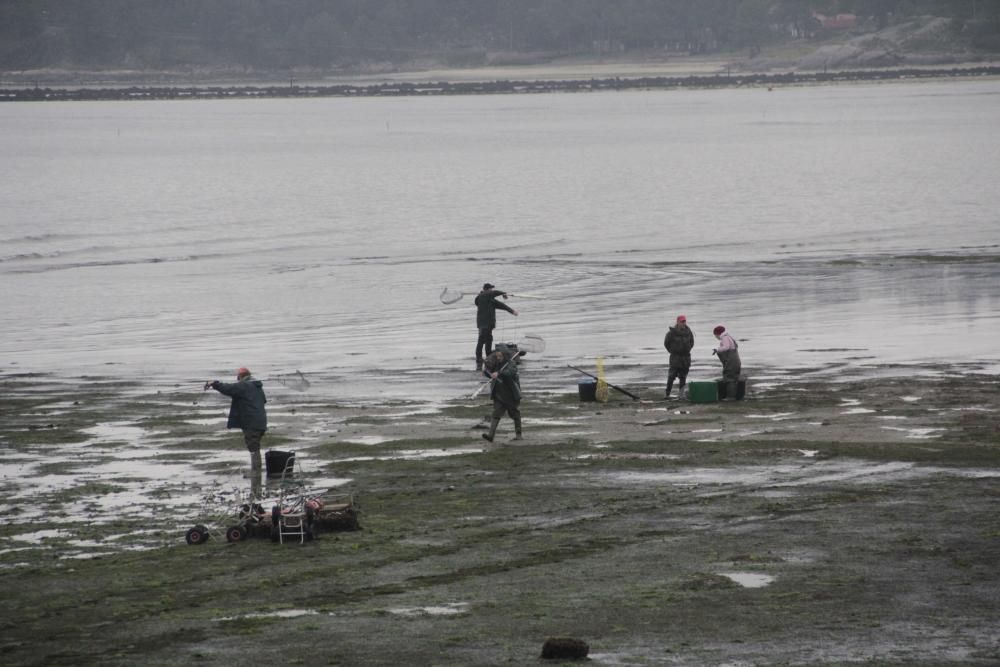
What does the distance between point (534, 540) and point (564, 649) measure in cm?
462

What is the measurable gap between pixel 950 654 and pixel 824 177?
348 feet

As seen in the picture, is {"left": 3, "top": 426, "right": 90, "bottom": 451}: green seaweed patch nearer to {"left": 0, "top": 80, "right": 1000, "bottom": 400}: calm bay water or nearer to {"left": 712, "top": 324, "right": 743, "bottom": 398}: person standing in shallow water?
{"left": 0, "top": 80, "right": 1000, "bottom": 400}: calm bay water

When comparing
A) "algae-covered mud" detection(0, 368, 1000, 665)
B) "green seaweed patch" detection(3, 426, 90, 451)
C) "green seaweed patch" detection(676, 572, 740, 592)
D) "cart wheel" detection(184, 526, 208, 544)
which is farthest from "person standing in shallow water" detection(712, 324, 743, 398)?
"cart wheel" detection(184, 526, 208, 544)

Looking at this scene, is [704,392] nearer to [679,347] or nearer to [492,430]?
[679,347]

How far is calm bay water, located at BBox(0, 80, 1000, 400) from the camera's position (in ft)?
125

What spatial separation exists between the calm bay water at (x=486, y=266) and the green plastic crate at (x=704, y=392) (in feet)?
11.8

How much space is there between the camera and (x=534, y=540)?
18.7 meters

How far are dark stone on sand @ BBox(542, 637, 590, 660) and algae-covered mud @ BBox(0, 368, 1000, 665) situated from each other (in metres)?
0.24

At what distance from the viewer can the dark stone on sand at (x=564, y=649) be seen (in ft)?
46.2

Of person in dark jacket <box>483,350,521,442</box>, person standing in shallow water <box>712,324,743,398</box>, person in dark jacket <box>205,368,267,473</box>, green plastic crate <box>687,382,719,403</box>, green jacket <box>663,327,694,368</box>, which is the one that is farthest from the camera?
green jacket <box>663,327,694,368</box>

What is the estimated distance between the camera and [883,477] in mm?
21594

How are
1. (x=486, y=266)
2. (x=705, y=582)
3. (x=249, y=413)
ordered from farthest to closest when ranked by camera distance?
(x=486, y=266), (x=249, y=413), (x=705, y=582)

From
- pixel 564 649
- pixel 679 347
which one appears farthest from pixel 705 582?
pixel 679 347

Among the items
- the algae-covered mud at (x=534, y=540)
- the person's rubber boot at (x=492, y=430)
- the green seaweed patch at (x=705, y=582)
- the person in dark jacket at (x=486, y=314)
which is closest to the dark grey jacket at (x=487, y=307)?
the person in dark jacket at (x=486, y=314)
